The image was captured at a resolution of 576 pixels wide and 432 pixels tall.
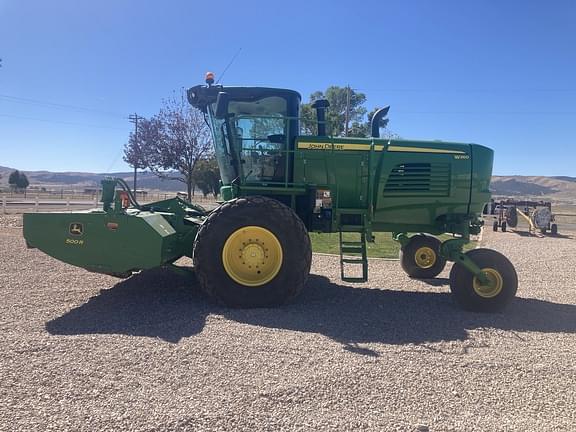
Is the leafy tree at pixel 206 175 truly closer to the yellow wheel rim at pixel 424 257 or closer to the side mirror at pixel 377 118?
the yellow wheel rim at pixel 424 257

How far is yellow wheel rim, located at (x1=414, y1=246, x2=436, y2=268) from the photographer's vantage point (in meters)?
8.84

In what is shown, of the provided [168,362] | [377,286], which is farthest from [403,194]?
[168,362]

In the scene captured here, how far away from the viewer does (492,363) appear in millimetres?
4438

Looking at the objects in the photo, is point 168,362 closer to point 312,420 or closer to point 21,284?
point 312,420

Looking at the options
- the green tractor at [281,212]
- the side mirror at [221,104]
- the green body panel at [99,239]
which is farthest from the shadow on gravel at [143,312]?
the side mirror at [221,104]

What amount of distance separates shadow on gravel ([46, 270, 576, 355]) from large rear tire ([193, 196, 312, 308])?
24cm

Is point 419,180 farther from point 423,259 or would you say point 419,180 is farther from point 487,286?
point 423,259

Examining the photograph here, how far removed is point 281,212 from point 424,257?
13.2 ft

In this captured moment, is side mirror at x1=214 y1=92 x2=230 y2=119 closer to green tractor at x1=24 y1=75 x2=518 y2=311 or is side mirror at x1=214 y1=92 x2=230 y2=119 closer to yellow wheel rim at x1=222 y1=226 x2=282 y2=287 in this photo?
green tractor at x1=24 y1=75 x2=518 y2=311

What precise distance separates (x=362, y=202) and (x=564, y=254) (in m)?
9.79

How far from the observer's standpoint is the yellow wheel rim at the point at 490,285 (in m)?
6.39

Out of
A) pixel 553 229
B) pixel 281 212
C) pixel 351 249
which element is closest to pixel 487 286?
pixel 351 249

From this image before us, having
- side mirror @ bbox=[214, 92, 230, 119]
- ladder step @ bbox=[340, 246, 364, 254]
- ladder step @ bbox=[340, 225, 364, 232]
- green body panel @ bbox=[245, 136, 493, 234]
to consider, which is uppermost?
side mirror @ bbox=[214, 92, 230, 119]

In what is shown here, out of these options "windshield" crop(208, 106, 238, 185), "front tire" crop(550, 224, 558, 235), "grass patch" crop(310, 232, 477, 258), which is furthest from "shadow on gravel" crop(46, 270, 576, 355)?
"front tire" crop(550, 224, 558, 235)
